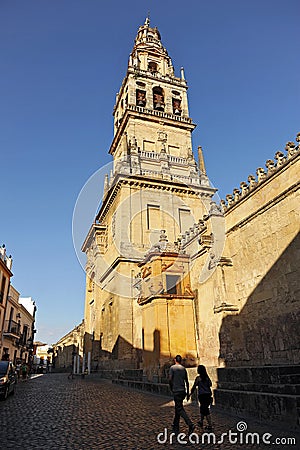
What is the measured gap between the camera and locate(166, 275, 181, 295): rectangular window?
15.4 m

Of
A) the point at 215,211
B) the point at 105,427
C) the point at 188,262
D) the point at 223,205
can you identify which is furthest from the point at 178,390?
the point at 188,262

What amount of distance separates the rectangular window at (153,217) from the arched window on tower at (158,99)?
41.6 feet

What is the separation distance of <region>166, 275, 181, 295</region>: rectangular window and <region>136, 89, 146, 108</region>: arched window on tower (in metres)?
21.9

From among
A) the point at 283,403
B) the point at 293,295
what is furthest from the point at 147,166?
the point at 283,403

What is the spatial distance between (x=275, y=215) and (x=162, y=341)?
6.41m

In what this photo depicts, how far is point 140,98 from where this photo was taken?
106ft

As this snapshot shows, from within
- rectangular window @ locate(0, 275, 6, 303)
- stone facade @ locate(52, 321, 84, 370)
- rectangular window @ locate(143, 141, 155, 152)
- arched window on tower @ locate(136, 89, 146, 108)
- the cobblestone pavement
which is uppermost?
arched window on tower @ locate(136, 89, 146, 108)

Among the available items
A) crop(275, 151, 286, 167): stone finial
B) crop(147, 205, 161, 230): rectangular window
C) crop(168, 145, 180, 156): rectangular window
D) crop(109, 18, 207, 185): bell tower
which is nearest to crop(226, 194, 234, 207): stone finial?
crop(275, 151, 286, 167): stone finial

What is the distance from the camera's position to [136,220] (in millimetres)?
24156

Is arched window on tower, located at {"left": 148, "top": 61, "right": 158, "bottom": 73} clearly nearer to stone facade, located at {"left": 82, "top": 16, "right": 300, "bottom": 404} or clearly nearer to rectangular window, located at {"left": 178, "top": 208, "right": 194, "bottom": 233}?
stone facade, located at {"left": 82, "top": 16, "right": 300, "bottom": 404}

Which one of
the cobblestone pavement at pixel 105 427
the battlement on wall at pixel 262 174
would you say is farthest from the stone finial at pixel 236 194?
the cobblestone pavement at pixel 105 427

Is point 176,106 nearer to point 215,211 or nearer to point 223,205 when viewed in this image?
point 223,205

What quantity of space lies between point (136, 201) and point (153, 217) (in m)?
1.78

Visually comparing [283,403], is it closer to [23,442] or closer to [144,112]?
[23,442]
